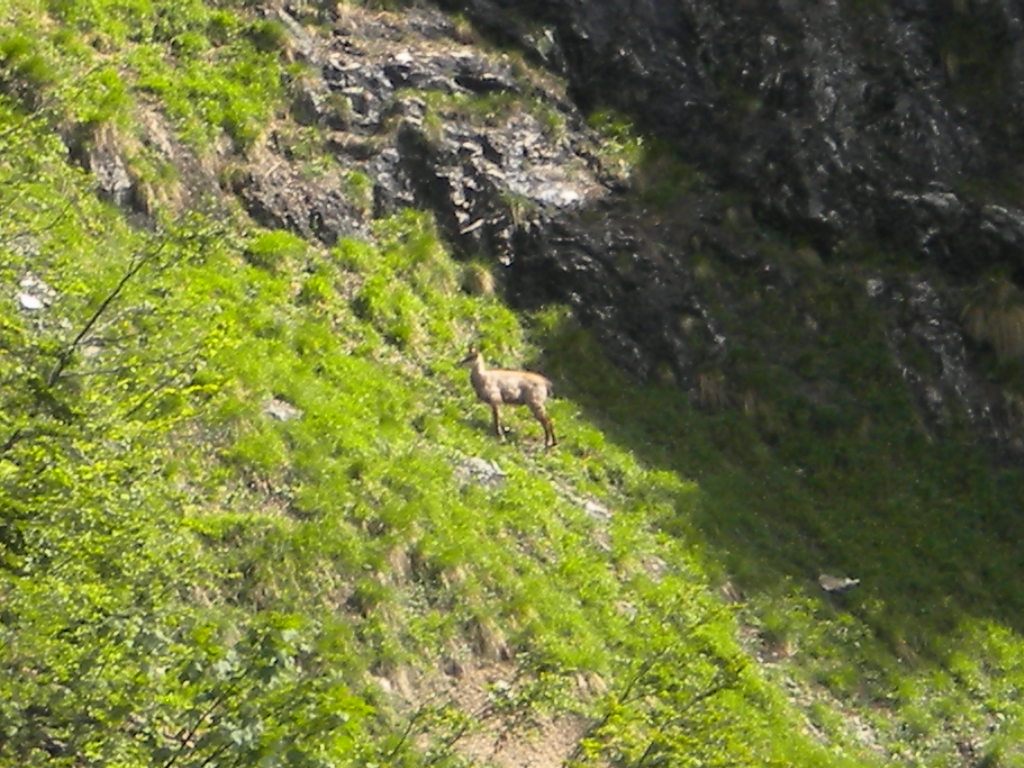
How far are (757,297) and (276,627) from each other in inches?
679

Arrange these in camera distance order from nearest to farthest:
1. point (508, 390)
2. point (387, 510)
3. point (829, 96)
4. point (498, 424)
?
point (387, 510) → point (498, 424) → point (508, 390) → point (829, 96)

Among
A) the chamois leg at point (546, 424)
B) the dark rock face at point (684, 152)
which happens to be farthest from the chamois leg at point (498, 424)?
the dark rock face at point (684, 152)

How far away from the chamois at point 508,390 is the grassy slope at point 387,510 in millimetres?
263

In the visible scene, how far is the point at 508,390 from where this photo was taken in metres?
18.6

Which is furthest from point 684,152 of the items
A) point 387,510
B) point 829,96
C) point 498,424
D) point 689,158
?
point 387,510

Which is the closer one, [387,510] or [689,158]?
[387,510]

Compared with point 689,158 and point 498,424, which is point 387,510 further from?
point 689,158

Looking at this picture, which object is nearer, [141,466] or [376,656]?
[141,466]

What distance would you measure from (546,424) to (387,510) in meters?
4.13

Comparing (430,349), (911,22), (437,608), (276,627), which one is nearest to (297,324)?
(430,349)

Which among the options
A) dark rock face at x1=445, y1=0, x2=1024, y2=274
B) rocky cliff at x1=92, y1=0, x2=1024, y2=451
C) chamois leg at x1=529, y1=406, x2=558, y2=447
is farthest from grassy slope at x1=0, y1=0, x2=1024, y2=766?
dark rock face at x1=445, y1=0, x2=1024, y2=274

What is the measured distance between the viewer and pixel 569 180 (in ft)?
77.0

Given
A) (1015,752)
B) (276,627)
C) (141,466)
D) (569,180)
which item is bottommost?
(1015,752)

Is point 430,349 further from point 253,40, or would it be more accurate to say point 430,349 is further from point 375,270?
point 253,40
